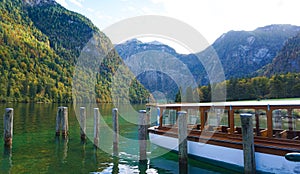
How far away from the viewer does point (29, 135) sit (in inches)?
838

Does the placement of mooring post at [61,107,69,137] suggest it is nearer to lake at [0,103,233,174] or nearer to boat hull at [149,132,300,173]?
lake at [0,103,233,174]

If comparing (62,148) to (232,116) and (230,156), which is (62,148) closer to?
(230,156)

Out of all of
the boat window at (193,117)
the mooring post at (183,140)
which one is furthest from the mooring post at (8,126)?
the boat window at (193,117)

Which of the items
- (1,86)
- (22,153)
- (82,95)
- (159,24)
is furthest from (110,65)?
(22,153)

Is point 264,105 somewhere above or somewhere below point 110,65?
below

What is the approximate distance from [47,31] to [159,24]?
164341 mm

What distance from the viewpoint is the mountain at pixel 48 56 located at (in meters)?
94.1

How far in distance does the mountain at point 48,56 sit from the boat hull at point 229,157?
80.7m

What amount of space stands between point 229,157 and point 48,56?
126 m

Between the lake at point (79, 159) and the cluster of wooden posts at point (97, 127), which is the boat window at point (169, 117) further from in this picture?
the cluster of wooden posts at point (97, 127)

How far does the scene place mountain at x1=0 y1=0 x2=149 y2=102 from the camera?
309 feet

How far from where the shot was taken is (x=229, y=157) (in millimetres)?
12047

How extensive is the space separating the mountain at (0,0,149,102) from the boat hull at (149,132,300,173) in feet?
265

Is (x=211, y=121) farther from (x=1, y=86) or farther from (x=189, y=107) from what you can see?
(x=1, y=86)
